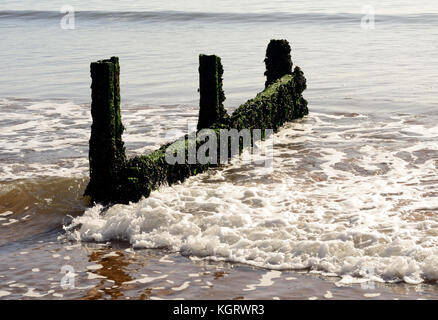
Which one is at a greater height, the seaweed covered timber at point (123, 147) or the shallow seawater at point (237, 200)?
the seaweed covered timber at point (123, 147)

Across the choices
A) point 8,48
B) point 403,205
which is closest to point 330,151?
point 403,205

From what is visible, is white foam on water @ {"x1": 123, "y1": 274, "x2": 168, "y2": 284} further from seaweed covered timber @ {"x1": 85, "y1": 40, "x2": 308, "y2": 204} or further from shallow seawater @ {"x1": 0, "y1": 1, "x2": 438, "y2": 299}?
seaweed covered timber @ {"x1": 85, "y1": 40, "x2": 308, "y2": 204}

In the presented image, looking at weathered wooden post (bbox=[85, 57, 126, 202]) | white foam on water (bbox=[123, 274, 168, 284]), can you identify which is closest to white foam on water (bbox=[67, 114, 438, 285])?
weathered wooden post (bbox=[85, 57, 126, 202])

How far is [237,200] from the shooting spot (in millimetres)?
10344

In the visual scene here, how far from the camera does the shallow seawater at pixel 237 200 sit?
7520mm

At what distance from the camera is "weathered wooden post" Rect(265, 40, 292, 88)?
16.3 m

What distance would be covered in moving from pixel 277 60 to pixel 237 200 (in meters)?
6.80

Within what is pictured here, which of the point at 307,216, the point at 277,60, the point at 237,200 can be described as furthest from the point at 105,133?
the point at 277,60

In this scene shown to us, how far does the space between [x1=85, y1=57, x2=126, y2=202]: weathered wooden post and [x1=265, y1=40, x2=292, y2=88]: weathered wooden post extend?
7099 millimetres

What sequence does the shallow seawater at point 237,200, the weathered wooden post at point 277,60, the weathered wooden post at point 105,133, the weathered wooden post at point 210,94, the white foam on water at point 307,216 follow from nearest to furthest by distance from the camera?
the shallow seawater at point 237,200
the white foam on water at point 307,216
the weathered wooden post at point 105,133
the weathered wooden post at point 210,94
the weathered wooden post at point 277,60

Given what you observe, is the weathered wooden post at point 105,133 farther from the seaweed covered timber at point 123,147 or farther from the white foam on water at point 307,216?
the white foam on water at point 307,216

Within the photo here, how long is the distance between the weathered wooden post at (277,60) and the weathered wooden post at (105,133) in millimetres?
7099

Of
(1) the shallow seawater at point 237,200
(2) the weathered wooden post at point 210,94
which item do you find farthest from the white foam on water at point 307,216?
(2) the weathered wooden post at point 210,94

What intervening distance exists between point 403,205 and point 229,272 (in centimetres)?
342
